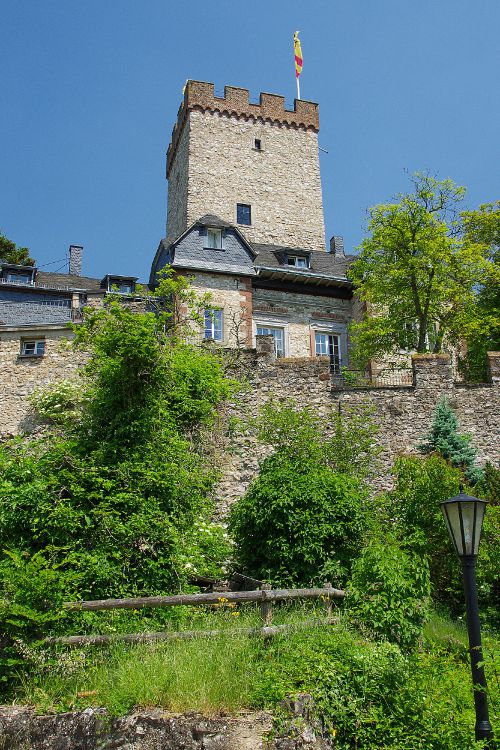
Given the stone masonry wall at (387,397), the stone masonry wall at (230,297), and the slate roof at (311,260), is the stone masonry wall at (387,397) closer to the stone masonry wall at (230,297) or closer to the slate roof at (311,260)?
the stone masonry wall at (230,297)

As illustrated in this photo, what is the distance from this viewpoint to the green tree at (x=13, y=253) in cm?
3250

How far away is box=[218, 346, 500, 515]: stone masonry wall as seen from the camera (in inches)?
636

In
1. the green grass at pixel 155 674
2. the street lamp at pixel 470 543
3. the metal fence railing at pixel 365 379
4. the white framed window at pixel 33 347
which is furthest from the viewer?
the white framed window at pixel 33 347

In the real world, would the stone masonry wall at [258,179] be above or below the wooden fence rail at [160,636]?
above

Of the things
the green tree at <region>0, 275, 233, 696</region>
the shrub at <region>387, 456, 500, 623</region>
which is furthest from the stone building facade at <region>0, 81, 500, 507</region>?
the green tree at <region>0, 275, 233, 696</region>

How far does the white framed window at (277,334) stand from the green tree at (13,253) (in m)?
13.0

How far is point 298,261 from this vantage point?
89.8ft

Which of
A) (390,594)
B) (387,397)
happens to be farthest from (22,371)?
(390,594)

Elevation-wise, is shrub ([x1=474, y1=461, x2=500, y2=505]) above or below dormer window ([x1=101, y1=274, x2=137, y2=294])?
below

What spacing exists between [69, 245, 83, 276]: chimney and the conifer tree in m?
19.9

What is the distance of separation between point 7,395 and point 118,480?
28.6ft

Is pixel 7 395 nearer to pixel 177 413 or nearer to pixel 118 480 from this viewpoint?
pixel 177 413

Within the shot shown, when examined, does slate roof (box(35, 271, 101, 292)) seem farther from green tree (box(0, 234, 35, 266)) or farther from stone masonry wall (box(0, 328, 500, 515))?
stone masonry wall (box(0, 328, 500, 515))

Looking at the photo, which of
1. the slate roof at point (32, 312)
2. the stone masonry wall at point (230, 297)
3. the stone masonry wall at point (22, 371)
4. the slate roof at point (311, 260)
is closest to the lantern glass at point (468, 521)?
the stone masonry wall at point (22, 371)
